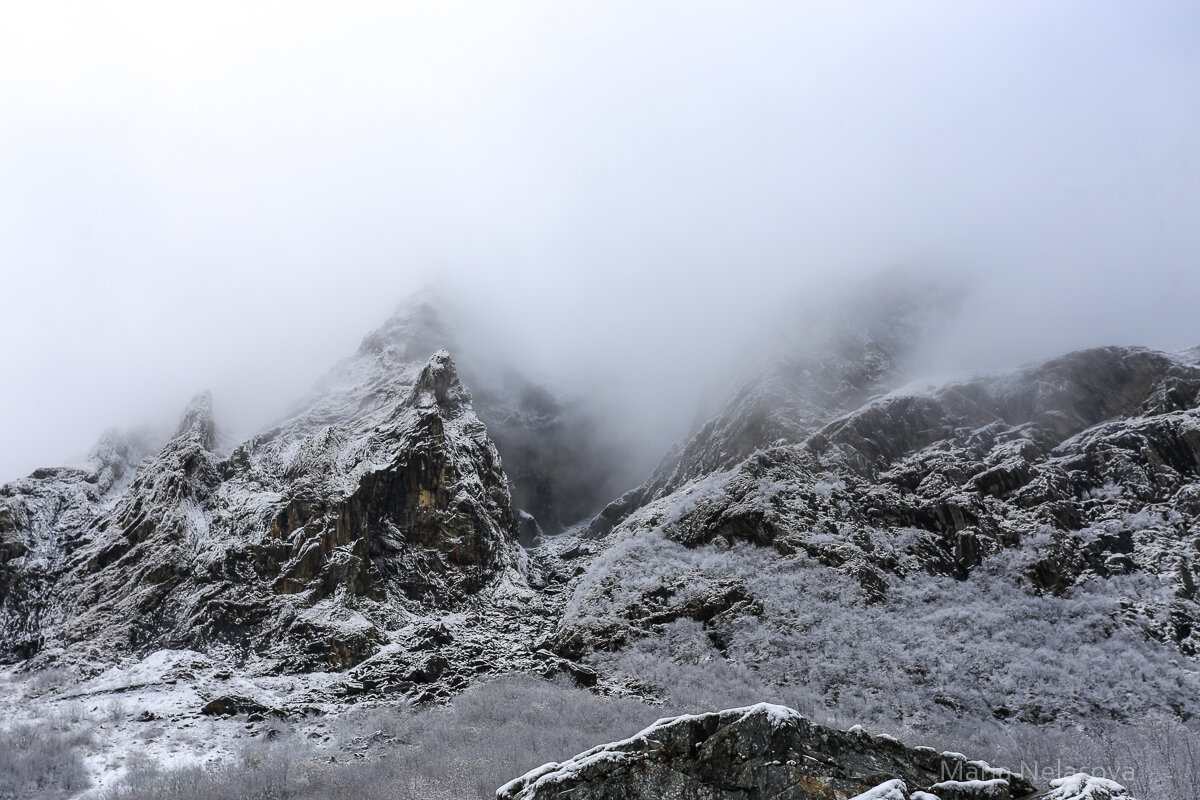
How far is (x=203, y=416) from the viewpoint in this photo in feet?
600

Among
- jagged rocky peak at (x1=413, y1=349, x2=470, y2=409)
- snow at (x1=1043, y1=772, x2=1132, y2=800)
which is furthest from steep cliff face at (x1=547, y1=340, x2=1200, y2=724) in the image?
snow at (x1=1043, y1=772, x2=1132, y2=800)

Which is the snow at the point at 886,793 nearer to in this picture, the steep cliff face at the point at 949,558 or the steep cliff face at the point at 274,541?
the steep cliff face at the point at 949,558

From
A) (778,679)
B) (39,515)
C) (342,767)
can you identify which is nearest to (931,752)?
(342,767)

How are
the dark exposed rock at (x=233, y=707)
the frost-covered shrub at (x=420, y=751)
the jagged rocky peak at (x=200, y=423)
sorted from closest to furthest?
the frost-covered shrub at (x=420, y=751)
the dark exposed rock at (x=233, y=707)
the jagged rocky peak at (x=200, y=423)

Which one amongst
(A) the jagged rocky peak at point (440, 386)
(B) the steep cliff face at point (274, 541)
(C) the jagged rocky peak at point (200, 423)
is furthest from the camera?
(A) the jagged rocky peak at point (440, 386)

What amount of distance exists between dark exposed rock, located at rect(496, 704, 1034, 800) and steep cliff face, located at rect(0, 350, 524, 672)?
114m

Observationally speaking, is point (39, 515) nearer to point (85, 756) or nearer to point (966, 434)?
point (85, 756)

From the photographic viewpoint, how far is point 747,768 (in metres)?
23.2

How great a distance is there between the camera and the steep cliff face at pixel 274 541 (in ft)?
432

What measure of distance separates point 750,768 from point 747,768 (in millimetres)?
90

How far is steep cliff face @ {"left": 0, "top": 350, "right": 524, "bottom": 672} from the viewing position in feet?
432

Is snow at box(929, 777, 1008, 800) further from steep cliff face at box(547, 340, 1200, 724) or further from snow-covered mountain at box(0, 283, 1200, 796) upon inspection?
steep cliff face at box(547, 340, 1200, 724)

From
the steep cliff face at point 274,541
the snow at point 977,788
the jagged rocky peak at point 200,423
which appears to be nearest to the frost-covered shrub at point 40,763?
the steep cliff face at point 274,541

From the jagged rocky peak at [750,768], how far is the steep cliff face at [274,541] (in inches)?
4493
